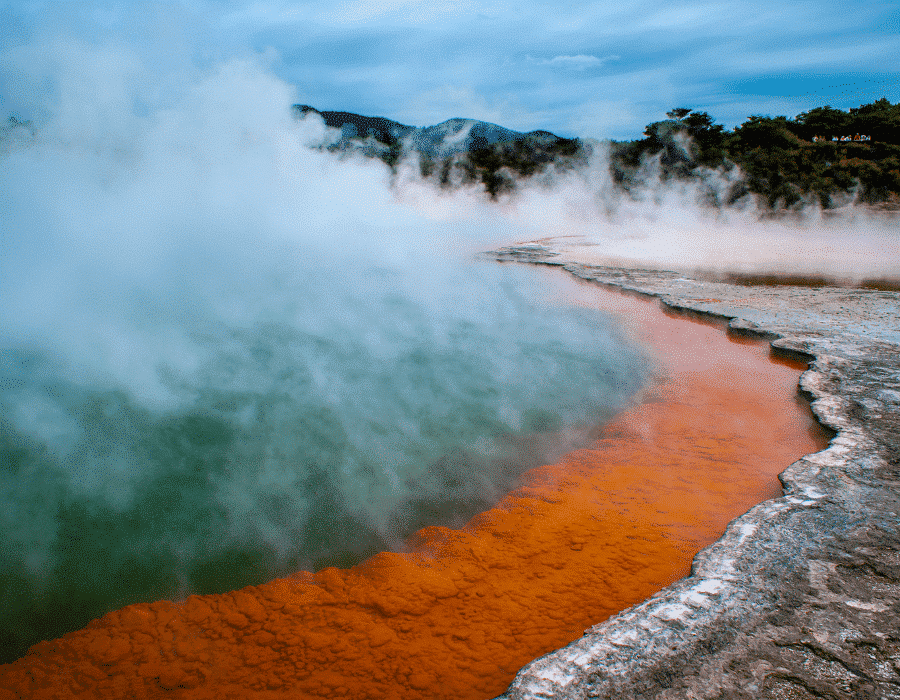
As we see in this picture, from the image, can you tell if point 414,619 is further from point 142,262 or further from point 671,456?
point 142,262

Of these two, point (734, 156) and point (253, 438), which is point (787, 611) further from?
point (734, 156)

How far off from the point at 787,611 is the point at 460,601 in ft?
3.11

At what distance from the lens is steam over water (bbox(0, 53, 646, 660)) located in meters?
2.19

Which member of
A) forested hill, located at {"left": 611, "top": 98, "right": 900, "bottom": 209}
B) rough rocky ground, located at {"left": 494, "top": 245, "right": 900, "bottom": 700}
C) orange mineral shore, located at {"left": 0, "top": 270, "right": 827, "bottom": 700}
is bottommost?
orange mineral shore, located at {"left": 0, "top": 270, "right": 827, "bottom": 700}

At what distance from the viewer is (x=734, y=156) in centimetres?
1482

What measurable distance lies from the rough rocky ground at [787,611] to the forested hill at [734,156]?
449 inches

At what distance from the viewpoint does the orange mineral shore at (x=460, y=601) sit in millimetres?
1599

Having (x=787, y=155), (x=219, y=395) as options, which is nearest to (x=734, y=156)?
(x=787, y=155)

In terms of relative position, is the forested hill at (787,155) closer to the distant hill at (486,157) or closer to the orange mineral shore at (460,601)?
the distant hill at (486,157)

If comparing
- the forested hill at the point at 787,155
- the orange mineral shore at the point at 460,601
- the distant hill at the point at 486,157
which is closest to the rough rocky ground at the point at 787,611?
the orange mineral shore at the point at 460,601

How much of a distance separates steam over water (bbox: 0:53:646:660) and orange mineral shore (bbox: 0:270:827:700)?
5.6 inches

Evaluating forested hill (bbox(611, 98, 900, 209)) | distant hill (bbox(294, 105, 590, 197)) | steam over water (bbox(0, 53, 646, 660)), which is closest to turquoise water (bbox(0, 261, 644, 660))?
steam over water (bbox(0, 53, 646, 660))

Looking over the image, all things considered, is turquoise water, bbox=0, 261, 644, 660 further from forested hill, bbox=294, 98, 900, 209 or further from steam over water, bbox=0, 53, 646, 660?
forested hill, bbox=294, 98, 900, 209

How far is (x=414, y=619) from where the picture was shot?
1797 millimetres
